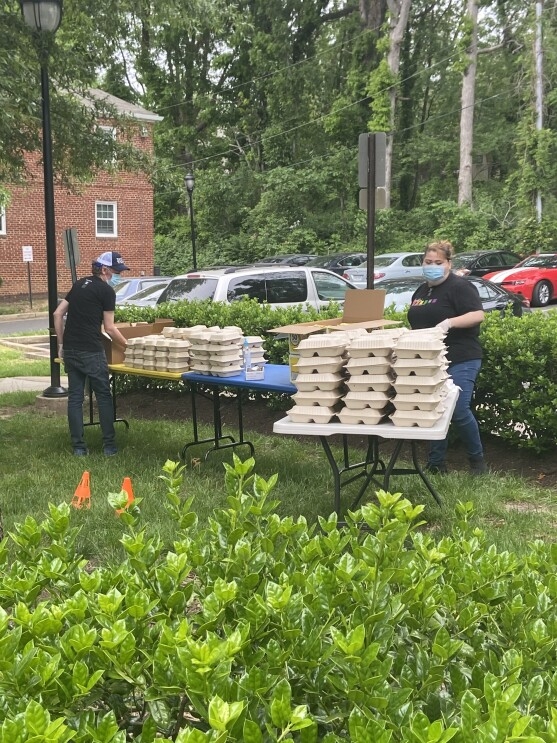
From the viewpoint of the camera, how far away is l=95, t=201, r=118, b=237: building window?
1283 inches

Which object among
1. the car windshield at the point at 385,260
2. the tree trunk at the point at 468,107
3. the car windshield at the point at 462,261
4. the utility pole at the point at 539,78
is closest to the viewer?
the car windshield at the point at 462,261

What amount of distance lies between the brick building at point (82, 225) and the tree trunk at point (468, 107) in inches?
512

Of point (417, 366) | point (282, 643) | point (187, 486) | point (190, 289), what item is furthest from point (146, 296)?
point (282, 643)

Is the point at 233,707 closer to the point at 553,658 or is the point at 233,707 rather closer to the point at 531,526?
the point at 553,658

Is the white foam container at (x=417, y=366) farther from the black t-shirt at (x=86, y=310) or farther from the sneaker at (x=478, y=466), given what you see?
the black t-shirt at (x=86, y=310)

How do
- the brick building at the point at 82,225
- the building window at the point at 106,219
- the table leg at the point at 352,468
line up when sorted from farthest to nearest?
the building window at the point at 106,219
the brick building at the point at 82,225
the table leg at the point at 352,468

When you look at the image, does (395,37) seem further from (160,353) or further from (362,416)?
(362,416)

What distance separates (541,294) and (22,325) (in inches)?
616

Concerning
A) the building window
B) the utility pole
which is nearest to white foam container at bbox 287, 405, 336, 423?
the utility pole

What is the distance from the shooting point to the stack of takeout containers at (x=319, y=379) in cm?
510

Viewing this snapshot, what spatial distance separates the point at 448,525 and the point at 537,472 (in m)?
1.77

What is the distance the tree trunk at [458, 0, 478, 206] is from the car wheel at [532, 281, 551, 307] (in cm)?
1111

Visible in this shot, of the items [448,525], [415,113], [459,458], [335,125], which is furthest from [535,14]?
[448,525]

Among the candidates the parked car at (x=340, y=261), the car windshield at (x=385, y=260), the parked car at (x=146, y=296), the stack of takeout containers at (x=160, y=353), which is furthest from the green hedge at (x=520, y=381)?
the parked car at (x=340, y=261)
